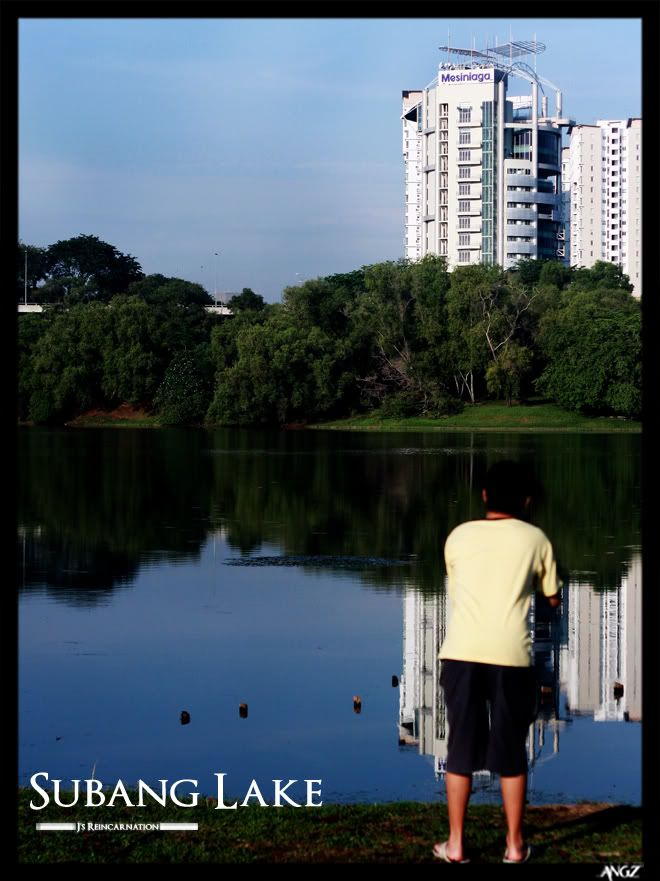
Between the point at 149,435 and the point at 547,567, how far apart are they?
55192 mm

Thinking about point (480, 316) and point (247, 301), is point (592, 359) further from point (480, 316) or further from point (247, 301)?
point (247, 301)

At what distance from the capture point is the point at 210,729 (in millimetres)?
8891

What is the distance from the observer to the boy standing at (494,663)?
4871 mm

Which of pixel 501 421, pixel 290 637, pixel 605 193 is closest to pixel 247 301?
pixel 501 421

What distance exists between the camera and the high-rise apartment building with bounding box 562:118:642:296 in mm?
157250

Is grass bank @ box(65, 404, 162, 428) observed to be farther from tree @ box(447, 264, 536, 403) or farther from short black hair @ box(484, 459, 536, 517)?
short black hair @ box(484, 459, 536, 517)

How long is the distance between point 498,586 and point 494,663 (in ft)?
0.92

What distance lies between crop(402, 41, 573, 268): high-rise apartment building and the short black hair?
113m

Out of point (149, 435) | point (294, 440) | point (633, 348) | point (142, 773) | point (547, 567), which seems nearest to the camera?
point (547, 567)

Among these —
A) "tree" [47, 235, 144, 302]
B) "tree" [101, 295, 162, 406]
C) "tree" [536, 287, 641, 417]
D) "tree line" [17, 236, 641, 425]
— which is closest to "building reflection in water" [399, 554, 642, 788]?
"tree" [536, 287, 641, 417]

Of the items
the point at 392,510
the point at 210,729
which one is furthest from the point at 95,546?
the point at 210,729

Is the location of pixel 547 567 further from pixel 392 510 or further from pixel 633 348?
pixel 633 348

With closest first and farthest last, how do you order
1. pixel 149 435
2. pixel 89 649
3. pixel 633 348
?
pixel 89 649, pixel 149 435, pixel 633 348

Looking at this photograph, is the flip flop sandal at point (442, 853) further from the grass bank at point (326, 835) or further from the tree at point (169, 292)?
the tree at point (169, 292)
